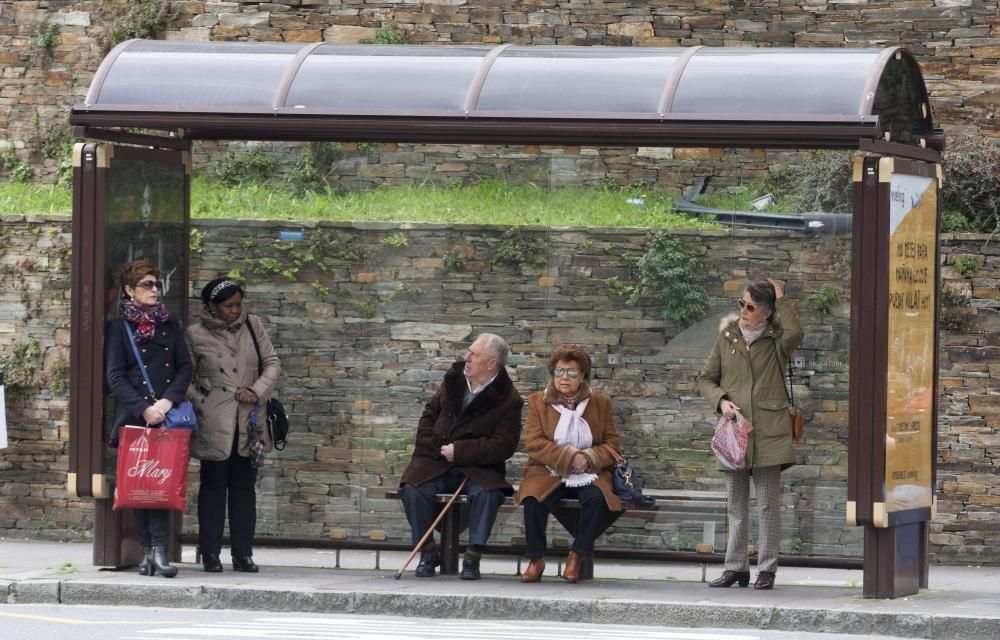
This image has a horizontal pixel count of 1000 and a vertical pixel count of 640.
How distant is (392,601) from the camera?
993 centimetres

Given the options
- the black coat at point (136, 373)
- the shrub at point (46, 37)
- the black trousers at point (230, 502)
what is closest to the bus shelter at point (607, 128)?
the black coat at point (136, 373)

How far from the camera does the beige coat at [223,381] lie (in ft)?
36.1

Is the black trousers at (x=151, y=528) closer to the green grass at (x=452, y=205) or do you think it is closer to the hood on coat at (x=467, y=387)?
the hood on coat at (x=467, y=387)

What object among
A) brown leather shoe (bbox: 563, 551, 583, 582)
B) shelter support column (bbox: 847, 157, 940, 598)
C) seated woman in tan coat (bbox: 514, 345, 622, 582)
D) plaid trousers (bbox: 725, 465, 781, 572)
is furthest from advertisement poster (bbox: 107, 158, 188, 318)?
shelter support column (bbox: 847, 157, 940, 598)

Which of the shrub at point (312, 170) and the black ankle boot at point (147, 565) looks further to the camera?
the shrub at point (312, 170)

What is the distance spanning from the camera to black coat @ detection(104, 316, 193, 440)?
34.8ft

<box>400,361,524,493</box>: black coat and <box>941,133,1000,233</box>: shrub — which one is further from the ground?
<box>941,133,1000,233</box>: shrub

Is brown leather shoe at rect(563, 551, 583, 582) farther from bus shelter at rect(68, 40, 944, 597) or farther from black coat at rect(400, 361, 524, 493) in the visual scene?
bus shelter at rect(68, 40, 944, 597)

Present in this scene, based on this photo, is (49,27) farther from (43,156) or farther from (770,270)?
(770,270)

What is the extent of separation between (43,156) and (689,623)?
9.27 m

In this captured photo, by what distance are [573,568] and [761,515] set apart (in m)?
1.12

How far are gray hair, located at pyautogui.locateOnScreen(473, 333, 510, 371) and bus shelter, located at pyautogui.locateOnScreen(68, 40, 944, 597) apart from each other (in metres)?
1.21

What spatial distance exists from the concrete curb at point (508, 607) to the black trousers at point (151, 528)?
0.39 metres

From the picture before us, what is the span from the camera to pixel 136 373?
420 inches
